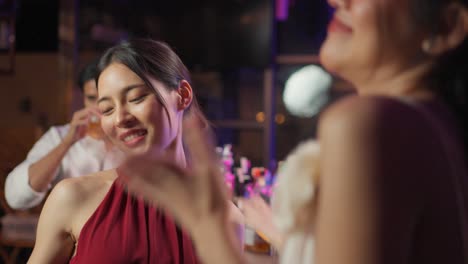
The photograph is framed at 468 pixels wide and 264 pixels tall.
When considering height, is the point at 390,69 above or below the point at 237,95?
above

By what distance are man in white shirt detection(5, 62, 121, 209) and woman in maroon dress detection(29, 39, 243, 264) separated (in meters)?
1.11

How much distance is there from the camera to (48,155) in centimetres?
278

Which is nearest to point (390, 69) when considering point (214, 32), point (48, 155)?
point (48, 155)

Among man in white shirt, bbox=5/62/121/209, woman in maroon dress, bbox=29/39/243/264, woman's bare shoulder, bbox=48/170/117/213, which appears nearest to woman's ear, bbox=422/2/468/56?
woman in maroon dress, bbox=29/39/243/264

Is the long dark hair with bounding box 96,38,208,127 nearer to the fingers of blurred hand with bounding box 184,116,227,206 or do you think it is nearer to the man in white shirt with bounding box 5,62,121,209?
the fingers of blurred hand with bounding box 184,116,227,206

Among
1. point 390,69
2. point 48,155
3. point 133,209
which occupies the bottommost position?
point 48,155

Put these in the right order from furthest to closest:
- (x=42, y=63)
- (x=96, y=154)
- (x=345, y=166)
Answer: (x=42, y=63), (x=96, y=154), (x=345, y=166)

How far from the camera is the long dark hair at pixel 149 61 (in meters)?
1.41

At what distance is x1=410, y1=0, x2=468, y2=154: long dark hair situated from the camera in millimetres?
650

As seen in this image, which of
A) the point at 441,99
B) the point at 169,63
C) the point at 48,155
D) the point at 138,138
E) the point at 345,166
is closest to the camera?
the point at 345,166

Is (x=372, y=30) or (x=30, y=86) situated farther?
(x=30, y=86)

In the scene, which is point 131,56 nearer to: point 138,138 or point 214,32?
point 138,138

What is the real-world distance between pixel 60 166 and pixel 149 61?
1.72 metres

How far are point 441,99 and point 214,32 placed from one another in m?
4.09
